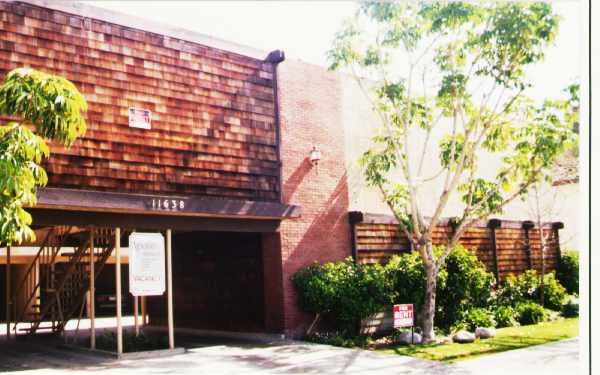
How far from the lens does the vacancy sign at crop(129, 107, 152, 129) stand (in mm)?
10848

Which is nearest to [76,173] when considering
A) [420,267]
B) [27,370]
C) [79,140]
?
[79,140]

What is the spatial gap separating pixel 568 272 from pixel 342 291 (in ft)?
34.9

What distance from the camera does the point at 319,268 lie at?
12906 millimetres

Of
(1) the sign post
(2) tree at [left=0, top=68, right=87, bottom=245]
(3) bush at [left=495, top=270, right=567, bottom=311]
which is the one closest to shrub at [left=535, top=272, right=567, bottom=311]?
(3) bush at [left=495, top=270, right=567, bottom=311]

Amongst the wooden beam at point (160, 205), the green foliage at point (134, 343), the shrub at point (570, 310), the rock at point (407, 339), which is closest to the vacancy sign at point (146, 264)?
the wooden beam at point (160, 205)

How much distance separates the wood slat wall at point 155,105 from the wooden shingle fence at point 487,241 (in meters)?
2.73

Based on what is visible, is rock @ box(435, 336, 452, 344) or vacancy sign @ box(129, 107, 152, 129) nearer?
vacancy sign @ box(129, 107, 152, 129)

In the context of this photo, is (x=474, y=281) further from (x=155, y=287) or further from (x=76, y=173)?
(x=76, y=173)

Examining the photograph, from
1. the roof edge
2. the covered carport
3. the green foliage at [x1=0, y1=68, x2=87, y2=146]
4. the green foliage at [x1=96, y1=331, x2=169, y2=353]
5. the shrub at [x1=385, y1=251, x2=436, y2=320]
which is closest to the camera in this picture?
Answer: the green foliage at [x1=0, y1=68, x2=87, y2=146]

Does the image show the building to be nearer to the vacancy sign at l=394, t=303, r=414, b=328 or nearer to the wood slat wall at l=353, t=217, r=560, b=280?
the wood slat wall at l=353, t=217, r=560, b=280

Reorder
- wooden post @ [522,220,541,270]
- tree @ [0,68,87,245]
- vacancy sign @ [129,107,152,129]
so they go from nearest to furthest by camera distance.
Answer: tree @ [0,68,87,245]
vacancy sign @ [129,107,152,129]
wooden post @ [522,220,541,270]

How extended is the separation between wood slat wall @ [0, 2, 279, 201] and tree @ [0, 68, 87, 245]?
3254 mm

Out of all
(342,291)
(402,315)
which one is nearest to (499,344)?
(402,315)

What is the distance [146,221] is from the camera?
1086cm
